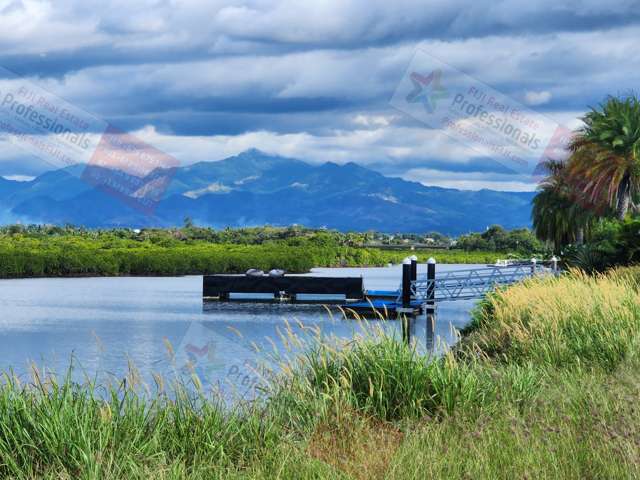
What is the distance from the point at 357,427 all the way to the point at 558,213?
67.7 meters

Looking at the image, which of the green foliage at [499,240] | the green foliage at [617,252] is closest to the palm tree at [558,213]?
the green foliage at [617,252]

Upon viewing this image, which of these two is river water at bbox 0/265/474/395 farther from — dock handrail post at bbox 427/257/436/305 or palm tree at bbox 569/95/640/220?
palm tree at bbox 569/95/640/220

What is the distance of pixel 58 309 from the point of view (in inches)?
2143

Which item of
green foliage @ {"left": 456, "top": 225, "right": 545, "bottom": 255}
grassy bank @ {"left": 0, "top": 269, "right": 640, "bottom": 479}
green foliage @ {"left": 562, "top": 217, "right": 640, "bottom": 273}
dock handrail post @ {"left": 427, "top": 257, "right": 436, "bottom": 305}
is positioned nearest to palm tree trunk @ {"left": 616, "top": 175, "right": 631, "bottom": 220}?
dock handrail post @ {"left": 427, "top": 257, "right": 436, "bottom": 305}

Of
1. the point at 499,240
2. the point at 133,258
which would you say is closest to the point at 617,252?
the point at 133,258

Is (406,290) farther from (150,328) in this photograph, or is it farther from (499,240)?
(499,240)

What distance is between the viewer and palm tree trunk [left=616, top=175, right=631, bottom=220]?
58.2 metres

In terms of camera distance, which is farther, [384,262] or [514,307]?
[384,262]

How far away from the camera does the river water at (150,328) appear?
82.0 feet

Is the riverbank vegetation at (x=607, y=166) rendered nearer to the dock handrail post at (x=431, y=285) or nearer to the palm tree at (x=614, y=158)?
the palm tree at (x=614, y=158)

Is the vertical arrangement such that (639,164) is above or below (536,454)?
above

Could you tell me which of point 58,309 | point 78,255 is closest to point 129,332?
point 58,309

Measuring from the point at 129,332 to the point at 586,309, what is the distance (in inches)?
1167

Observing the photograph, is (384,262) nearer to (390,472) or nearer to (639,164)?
(639,164)
